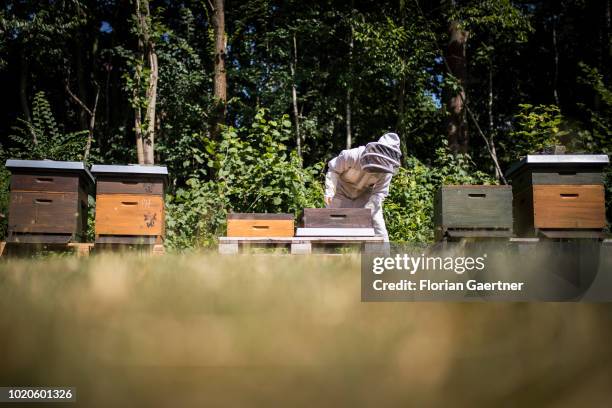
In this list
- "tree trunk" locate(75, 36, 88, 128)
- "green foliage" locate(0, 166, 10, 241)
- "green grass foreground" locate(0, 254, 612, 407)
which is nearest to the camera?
"green grass foreground" locate(0, 254, 612, 407)

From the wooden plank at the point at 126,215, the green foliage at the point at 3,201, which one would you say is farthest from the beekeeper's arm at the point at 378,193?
the green foliage at the point at 3,201

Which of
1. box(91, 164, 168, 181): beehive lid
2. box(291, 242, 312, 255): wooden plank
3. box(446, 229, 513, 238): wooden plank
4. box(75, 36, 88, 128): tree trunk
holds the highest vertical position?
box(75, 36, 88, 128): tree trunk

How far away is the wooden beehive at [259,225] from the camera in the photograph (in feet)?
16.6

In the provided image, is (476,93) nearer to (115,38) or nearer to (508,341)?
(115,38)

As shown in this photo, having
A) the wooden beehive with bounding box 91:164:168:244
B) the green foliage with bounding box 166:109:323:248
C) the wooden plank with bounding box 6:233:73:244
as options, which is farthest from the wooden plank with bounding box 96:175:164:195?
the green foliage with bounding box 166:109:323:248

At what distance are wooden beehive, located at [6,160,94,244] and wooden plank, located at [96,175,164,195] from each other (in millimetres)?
201

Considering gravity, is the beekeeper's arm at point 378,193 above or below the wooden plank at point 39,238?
above

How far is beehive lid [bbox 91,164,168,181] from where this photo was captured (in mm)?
5125

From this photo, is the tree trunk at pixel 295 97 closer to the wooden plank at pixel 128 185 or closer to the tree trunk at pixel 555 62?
the tree trunk at pixel 555 62

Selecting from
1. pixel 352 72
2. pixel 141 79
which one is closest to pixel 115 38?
pixel 141 79

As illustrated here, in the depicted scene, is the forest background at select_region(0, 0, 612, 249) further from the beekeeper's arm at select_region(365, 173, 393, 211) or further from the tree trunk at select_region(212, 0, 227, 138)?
the beekeeper's arm at select_region(365, 173, 393, 211)

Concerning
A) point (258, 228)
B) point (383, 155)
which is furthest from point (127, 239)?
point (383, 155)

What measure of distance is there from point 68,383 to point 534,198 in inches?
192

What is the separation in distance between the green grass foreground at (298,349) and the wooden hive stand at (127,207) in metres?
4.79
